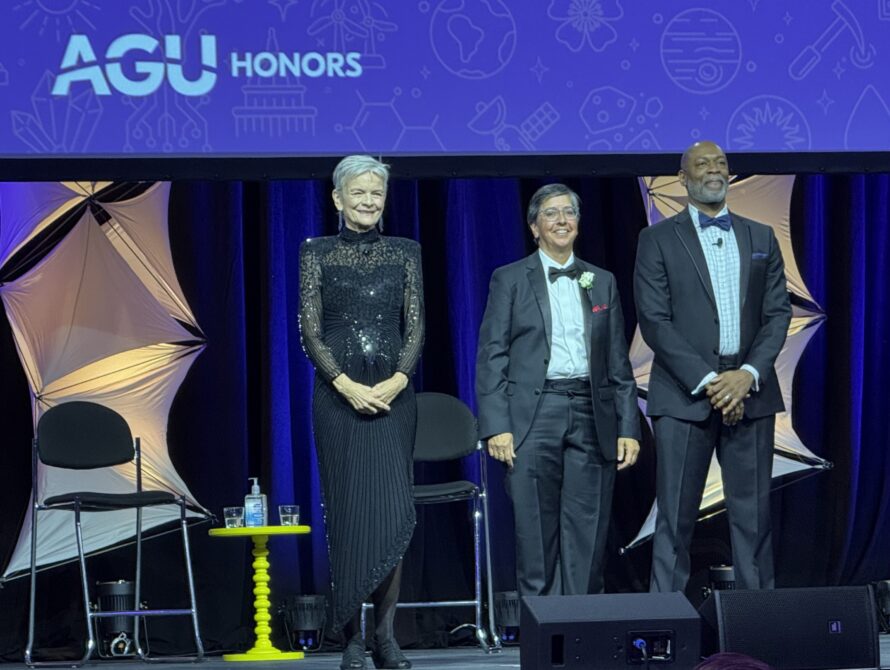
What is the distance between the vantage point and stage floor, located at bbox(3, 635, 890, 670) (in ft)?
15.4

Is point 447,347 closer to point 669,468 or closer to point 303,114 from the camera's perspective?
point 303,114

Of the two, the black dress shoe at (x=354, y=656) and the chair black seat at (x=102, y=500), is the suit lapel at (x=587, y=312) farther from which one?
the chair black seat at (x=102, y=500)

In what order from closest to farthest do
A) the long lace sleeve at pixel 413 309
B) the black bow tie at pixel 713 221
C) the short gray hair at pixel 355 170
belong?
1. the short gray hair at pixel 355 170
2. the long lace sleeve at pixel 413 309
3. the black bow tie at pixel 713 221

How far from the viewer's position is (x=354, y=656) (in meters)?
4.05

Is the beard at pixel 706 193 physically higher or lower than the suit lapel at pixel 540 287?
higher

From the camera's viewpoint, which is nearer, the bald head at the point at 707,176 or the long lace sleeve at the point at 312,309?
the long lace sleeve at the point at 312,309

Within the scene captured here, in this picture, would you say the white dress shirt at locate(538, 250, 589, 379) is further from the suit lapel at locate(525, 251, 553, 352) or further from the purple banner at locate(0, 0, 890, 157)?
the purple banner at locate(0, 0, 890, 157)

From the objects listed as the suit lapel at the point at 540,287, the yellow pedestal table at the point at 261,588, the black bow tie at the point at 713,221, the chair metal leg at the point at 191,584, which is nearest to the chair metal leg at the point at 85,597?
the chair metal leg at the point at 191,584

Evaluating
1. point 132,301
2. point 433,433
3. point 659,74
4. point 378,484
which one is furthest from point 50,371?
point 659,74

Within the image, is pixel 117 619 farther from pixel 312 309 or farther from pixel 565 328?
pixel 565 328

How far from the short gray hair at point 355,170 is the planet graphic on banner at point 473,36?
1170 millimetres

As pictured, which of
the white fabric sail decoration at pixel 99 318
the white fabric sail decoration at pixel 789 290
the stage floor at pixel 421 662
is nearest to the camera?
the stage floor at pixel 421 662

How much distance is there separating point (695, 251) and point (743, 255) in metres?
0.15

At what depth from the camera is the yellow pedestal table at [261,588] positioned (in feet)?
18.0
